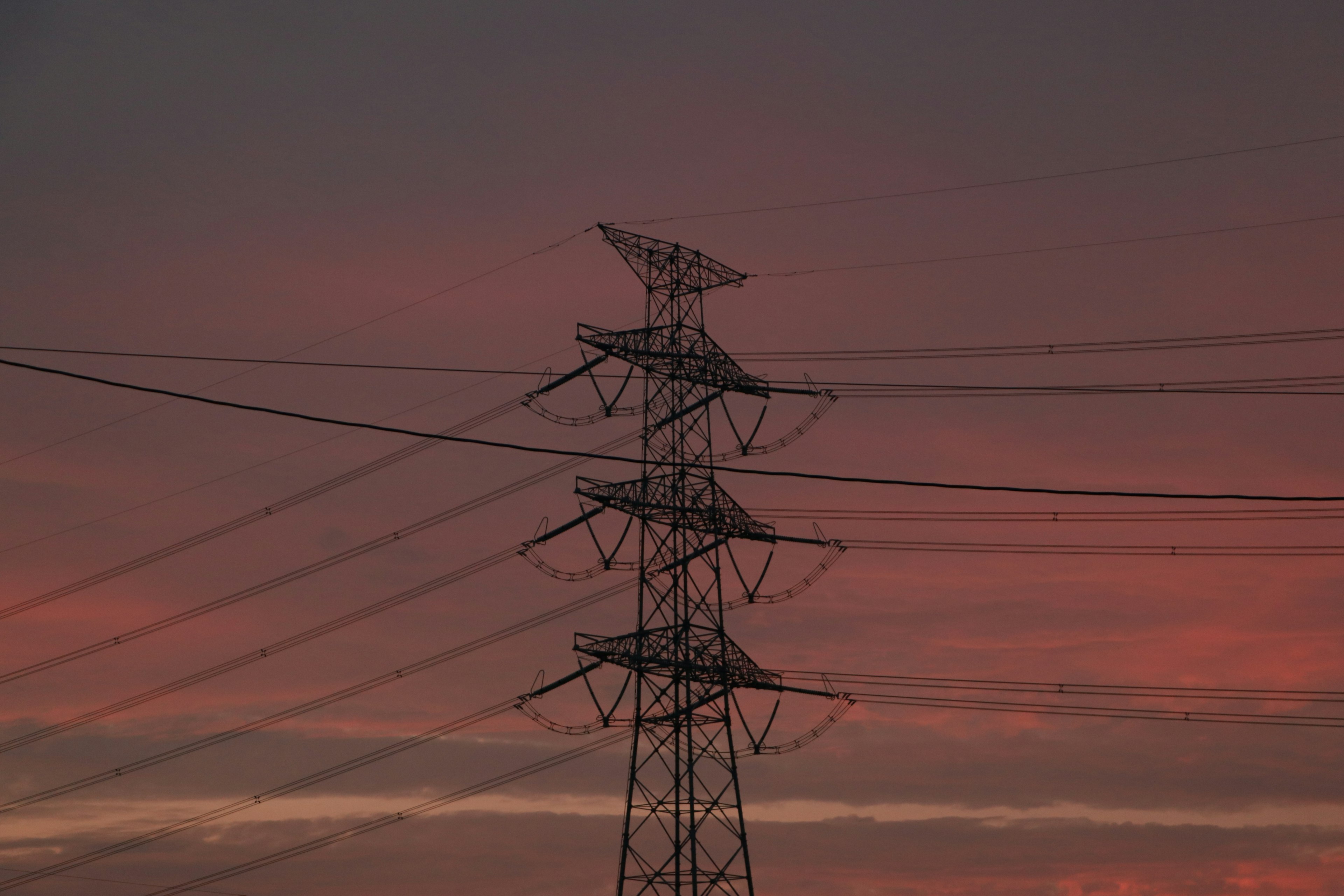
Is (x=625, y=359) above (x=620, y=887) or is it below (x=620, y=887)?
above

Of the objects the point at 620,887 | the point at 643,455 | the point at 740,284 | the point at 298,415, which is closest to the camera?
the point at 298,415

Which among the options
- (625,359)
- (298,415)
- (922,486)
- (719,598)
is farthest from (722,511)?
(298,415)

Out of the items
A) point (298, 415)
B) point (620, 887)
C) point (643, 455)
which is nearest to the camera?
point (298, 415)

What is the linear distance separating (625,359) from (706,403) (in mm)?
2693

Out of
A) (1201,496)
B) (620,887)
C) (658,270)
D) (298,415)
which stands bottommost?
(620,887)

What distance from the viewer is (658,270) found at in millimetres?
45594

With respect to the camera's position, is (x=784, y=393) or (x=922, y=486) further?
(x=784, y=393)

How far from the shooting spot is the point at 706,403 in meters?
43.7

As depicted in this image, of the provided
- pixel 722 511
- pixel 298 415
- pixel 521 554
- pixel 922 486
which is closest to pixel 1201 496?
pixel 922 486

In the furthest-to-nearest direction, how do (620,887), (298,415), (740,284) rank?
(740,284), (620,887), (298,415)

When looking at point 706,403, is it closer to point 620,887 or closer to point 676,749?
point 676,749

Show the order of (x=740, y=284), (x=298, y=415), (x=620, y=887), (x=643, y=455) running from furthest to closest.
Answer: (x=740, y=284) → (x=643, y=455) → (x=620, y=887) → (x=298, y=415)

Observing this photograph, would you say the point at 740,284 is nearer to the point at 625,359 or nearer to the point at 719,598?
the point at 625,359

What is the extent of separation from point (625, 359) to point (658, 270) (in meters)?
3.84
